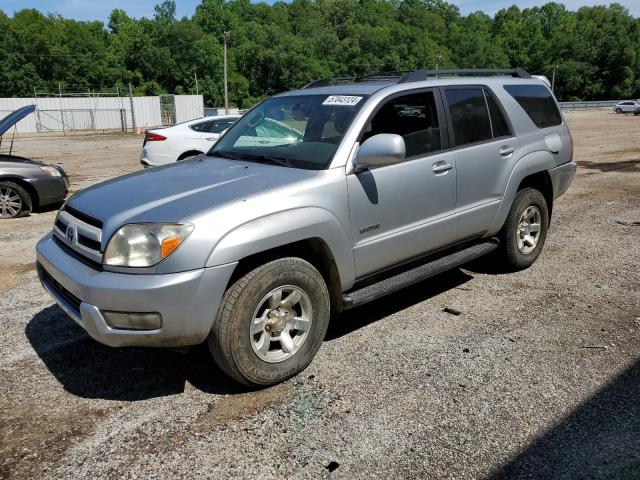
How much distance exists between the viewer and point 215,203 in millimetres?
3094

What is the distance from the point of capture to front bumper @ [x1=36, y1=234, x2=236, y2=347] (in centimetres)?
287

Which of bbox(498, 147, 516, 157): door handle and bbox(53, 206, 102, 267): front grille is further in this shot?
bbox(498, 147, 516, 157): door handle

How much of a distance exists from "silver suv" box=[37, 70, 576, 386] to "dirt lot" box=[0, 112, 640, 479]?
0.38m

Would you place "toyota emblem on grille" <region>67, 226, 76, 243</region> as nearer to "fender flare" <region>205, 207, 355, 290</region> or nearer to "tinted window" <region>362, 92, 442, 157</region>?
"fender flare" <region>205, 207, 355, 290</region>

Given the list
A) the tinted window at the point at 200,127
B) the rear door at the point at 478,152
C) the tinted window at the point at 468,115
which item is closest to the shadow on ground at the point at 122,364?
the rear door at the point at 478,152

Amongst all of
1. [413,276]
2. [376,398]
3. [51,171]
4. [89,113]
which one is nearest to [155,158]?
[51,171]

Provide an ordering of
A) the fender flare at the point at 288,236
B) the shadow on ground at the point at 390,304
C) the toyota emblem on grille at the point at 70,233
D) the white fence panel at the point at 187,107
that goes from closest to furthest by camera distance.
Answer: the fender flare at the point at 288,236 < the toyota emblem on grille at the point at 70,233 < the shadow on ground at the point at 390,304 < the white fence panel at the point at 187,107

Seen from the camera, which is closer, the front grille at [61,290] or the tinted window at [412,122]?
the front grille at [61,290]

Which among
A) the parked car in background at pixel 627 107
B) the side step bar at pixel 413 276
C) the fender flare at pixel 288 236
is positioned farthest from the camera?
the parked car in background at pixel 627 107

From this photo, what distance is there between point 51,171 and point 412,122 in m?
6.70

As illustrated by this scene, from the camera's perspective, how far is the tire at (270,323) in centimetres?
306

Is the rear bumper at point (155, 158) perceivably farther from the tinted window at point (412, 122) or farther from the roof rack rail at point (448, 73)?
the tinted window at point (412, 122)

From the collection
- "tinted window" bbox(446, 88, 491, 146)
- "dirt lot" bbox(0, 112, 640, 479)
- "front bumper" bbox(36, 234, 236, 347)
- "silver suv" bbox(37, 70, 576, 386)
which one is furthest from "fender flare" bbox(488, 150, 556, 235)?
"front bumper" bbox(36, 234, 236, 347)

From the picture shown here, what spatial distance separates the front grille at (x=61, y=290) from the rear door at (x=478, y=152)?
2.81 meters
